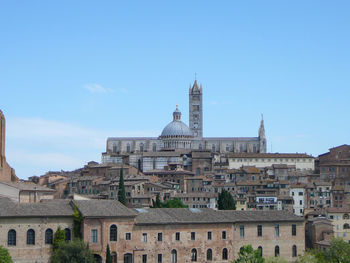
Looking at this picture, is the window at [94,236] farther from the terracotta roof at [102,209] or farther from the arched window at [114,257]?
the arched window at [114,257]

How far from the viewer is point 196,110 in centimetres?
13900

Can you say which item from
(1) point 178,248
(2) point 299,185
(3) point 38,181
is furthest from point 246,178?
(1) point 178,248

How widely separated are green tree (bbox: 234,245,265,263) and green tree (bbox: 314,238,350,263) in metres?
4.93

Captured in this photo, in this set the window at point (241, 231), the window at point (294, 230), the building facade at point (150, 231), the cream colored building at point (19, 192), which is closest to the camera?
the building facade at point (150, 231)

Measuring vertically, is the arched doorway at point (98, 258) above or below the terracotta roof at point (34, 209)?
below

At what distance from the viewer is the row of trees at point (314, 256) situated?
4206 cm

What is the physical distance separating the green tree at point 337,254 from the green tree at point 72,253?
16.4 m

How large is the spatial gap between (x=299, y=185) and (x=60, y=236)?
44637 mm

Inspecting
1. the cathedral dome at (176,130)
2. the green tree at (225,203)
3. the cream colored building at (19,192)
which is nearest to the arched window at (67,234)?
the cream colored building at (19,192)

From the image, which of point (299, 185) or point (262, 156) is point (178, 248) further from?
point (262, 156)

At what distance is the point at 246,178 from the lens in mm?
87812

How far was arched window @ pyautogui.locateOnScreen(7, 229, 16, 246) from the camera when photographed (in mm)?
39625

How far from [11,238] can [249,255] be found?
575 inches

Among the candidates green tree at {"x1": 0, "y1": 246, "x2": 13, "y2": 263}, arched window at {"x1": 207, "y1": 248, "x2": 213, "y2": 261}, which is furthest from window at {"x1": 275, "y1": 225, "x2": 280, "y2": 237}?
green tree at {"x1": 0, "y1": 246, "x2": 13, "y2": 263}
